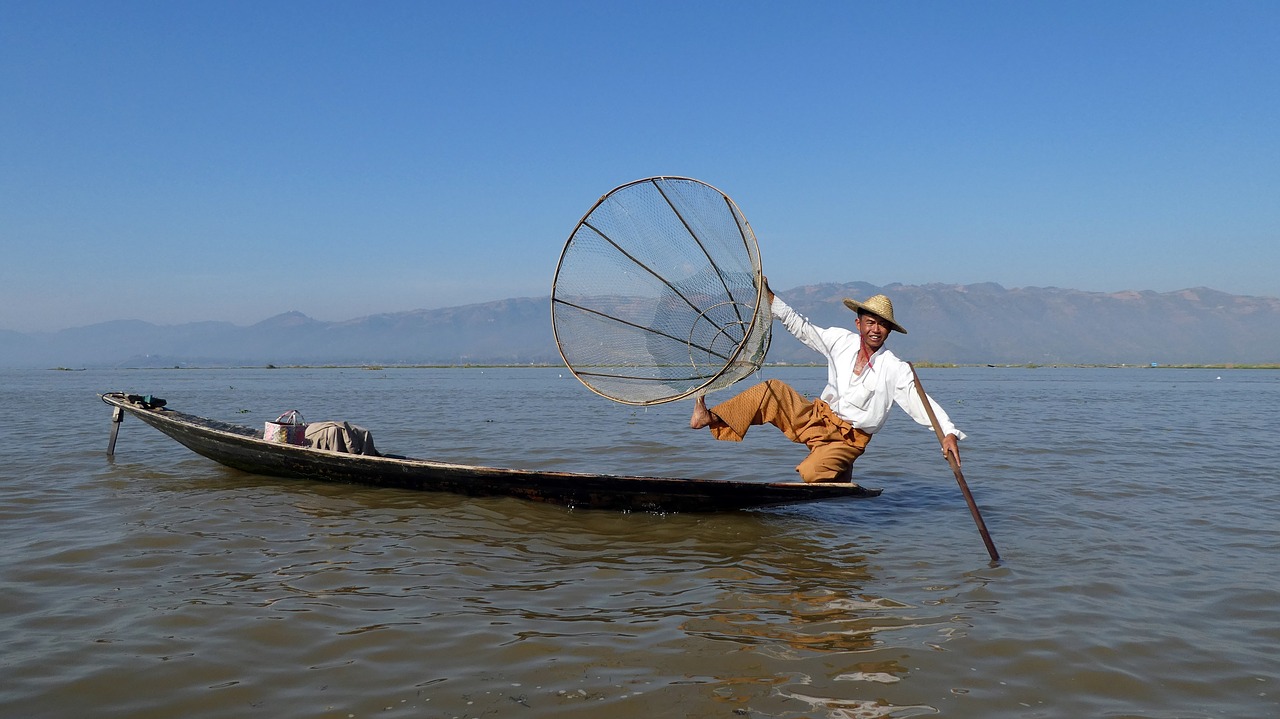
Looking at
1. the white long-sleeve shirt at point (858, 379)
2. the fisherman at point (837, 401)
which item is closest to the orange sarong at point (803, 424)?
the fisherman at point (837, 401)

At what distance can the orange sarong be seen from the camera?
19.0ft

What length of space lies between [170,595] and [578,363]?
3056 mm

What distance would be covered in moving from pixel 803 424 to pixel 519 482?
2452mm

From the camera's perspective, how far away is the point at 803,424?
604 cm

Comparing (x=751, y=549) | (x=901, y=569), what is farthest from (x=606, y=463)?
(x=901, y=569)

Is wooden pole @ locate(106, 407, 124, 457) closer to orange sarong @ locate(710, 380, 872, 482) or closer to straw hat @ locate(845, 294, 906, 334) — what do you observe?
orange sarong @ locate(710, 380, 872, 482)

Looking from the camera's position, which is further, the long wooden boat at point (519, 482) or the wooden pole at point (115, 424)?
the wooden pole at point (115, 424)

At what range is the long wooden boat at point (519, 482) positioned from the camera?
5906mm

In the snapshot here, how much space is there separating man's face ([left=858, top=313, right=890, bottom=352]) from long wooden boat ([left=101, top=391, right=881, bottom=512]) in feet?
3.53

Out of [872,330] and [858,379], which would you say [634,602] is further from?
[872,330]

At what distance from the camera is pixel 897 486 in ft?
27.0

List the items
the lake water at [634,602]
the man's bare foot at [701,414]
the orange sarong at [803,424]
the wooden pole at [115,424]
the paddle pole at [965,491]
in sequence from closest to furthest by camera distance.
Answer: the lake water at [634,602], the paddle pole at [965,491], the man's bare foot at [701,414], the orange sarong at [803,424], the wooden pole at [115,424]

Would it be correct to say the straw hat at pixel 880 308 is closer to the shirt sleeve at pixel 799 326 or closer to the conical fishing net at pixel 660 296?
the shirt sleeve at pixel 799 326

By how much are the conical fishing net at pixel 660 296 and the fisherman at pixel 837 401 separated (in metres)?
0.23
